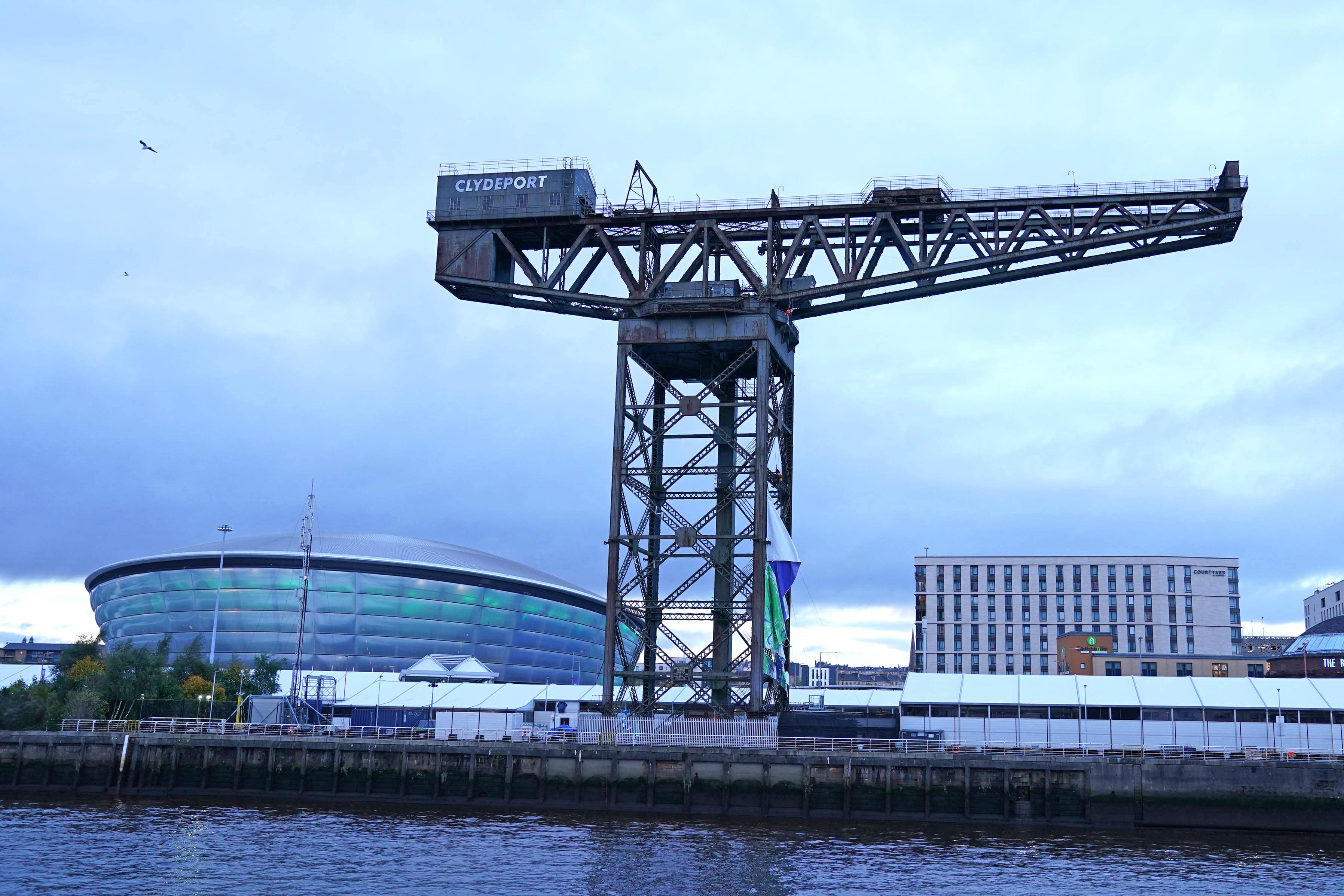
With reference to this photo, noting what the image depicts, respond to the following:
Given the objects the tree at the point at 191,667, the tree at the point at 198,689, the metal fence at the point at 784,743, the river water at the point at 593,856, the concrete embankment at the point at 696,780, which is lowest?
the river water at the point at 593,856

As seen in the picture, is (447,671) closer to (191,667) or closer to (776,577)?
(191,667)

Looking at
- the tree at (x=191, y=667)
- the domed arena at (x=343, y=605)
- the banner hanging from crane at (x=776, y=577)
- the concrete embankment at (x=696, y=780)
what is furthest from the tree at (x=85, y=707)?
the domed arena at (x=343, y=605)

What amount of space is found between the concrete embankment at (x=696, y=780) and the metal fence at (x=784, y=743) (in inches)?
34.7

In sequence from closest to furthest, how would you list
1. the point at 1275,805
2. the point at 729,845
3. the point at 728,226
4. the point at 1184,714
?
the point at 729,845
the point at 1275,805
the point at 728,226
the point at 1184,714

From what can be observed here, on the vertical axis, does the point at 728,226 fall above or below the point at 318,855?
above

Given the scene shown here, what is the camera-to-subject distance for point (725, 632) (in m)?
62.6

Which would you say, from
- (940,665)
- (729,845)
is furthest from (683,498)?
(940,665)

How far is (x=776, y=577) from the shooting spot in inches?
2470

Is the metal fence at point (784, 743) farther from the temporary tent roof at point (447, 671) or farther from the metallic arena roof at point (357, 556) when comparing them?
the metallic arena roof at point (357, 556)

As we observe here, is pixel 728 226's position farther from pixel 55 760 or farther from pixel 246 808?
pixel 55 760

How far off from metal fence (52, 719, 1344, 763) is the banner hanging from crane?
470 centimetres

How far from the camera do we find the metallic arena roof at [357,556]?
139 m

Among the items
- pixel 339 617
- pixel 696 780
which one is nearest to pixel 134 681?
pixel 696 780

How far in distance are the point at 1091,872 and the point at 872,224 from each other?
32.7m
